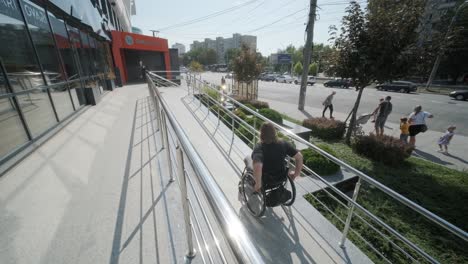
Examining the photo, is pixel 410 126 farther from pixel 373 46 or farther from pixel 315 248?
pixel 315 248

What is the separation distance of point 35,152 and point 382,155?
852cm

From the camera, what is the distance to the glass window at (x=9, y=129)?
367 cm

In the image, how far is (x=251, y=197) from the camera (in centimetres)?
253

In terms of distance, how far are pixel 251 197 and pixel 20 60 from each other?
644cm

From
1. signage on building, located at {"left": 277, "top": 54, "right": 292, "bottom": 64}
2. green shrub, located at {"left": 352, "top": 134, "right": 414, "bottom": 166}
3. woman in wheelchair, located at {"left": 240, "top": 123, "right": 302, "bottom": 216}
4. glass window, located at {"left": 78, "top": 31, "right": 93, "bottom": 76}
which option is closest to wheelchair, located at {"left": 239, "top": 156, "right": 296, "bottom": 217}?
woman in wheelchair, located at {"left": 240, "top": 123, "right": 302, "bottom": 216}

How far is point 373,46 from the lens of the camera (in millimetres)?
6113

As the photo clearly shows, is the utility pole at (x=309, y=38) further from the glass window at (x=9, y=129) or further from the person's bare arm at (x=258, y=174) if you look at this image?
the glass window at (x=9, y=129)

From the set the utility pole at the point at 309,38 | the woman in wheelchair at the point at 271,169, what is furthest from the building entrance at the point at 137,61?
the woman in wheelchair at the point at 271,169

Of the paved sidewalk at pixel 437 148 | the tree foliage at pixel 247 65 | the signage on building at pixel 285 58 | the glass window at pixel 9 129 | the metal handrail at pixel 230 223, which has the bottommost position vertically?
the paved sidewalk at pixel 437 148

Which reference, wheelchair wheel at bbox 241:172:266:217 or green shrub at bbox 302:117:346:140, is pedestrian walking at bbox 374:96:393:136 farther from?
wheelchair wheel at bbox 241:172:266:217

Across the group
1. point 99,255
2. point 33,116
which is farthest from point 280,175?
point 33,116

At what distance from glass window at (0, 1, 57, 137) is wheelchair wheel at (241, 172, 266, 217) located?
4565mm

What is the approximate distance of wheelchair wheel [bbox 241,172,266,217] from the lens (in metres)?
2.43

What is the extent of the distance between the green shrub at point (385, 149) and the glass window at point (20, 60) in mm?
Result: 8733
